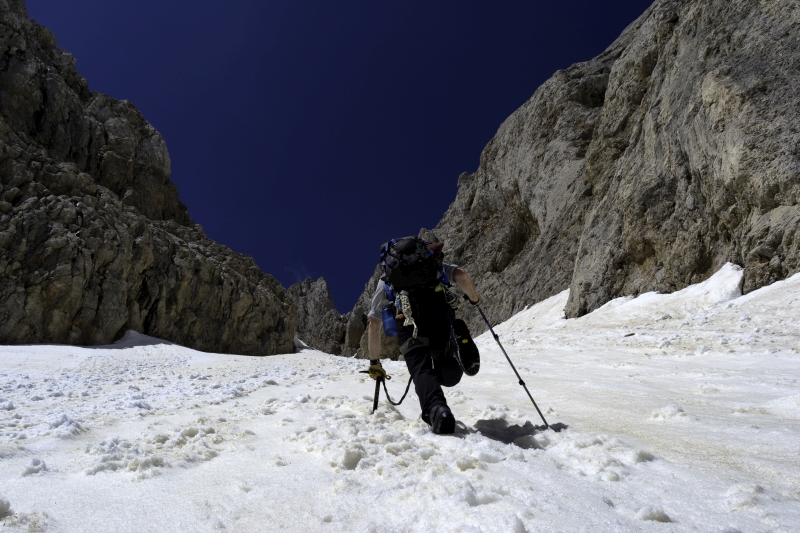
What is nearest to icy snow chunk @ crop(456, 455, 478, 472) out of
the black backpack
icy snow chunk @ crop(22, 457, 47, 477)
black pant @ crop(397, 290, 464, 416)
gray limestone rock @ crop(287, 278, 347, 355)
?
black pant @ crop(397, 290, 464, 416)

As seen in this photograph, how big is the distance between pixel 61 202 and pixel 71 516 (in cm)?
2903

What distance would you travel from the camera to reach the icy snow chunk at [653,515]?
1734 millimetres

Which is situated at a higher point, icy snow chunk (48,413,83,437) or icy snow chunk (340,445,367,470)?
icy snow chunk (48,413,83,437)

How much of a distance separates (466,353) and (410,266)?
2.73 ft

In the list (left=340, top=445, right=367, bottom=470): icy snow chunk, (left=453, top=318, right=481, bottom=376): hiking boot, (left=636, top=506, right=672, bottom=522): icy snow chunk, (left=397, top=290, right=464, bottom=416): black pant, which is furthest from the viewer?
(left=397, top=290, right=464, bottom=416): black pant

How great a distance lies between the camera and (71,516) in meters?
1.86

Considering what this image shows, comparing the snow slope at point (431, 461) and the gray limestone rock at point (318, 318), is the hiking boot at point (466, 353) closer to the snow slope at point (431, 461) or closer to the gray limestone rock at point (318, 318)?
the snow slope at point (431, 461)

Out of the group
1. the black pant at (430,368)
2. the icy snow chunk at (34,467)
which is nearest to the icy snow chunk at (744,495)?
the black pant at (430,368)

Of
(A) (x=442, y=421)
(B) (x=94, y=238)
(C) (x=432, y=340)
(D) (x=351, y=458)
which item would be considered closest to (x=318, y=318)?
(B) (x=94, y=238)

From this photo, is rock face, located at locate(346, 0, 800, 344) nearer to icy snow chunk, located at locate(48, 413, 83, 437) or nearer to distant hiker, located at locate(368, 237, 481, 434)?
distant hiker, located at locate(368, 237, 481, 434)

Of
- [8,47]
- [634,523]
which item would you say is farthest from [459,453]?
[8,47]

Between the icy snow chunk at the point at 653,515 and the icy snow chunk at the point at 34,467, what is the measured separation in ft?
9.52

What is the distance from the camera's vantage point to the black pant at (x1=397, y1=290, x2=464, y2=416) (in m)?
3.68

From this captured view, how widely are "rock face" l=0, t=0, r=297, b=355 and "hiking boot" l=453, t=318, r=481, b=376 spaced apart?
25307 millimetres
